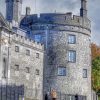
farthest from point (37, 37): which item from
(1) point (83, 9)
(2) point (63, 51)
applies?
(1) point (83, 9)

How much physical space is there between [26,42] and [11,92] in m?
6.59

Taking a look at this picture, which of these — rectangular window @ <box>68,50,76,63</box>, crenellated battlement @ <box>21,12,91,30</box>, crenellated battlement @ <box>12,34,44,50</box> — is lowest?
rectangular window @ <box>68,50,76,63</box>

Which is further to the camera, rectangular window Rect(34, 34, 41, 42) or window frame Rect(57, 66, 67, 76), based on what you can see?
rectangular window Rect(34, 34, 41, 42)

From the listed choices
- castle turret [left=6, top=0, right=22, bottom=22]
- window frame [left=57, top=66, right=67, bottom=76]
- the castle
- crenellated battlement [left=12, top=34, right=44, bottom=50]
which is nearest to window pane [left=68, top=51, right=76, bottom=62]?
the castle

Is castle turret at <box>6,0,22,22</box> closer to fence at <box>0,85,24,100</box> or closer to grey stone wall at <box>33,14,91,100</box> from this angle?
grey stone wall at <box>33,14,91,100</box>

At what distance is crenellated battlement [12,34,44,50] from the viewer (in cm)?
5290

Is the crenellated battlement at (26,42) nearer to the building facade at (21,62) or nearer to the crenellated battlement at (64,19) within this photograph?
the building facade at (21,62)

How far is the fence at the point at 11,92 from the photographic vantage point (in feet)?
161

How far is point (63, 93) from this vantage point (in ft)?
188

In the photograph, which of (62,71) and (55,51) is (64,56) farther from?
(62,71)

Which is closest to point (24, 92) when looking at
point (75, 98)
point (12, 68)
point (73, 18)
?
point (12, 68)

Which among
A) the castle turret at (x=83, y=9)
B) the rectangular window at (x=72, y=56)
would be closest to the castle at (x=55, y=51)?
the rectangular window at (x=72, y=56)

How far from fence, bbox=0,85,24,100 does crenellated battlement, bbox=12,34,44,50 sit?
488 cm

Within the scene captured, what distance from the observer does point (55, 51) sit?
5766 cm
